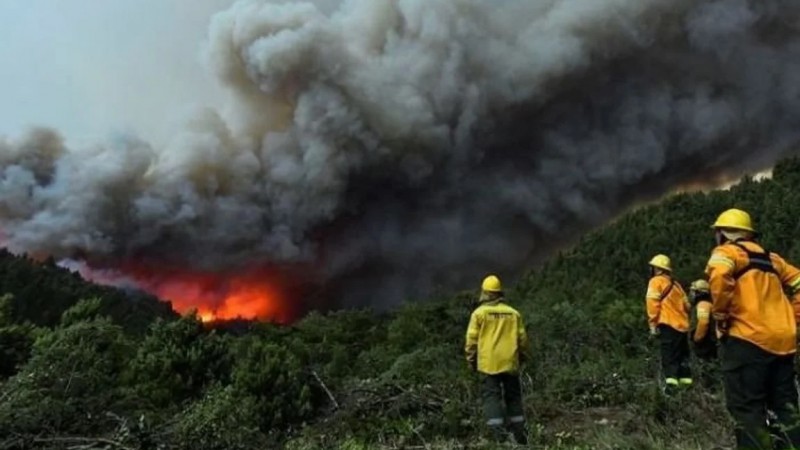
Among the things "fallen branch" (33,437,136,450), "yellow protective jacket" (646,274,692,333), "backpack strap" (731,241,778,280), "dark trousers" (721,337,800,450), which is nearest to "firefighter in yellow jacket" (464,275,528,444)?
"yellow protective jacket" (646,274,692,333)

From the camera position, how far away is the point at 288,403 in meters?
10.4

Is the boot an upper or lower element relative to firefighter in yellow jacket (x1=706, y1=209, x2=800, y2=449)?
lower

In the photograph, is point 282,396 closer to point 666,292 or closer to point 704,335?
point 666,292

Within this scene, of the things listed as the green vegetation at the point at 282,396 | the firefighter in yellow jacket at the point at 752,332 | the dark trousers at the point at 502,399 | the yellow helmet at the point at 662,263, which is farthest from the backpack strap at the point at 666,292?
the firefighter in yellow jacket at the point at 752,332

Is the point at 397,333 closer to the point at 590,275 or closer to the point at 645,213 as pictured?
the point at 590,275

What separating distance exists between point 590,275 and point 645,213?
27.5m

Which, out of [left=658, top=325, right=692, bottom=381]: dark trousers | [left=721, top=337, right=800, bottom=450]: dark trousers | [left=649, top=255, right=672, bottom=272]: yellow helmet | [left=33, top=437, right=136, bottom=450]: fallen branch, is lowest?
[left=33, top=437, right=136, bottom=450]: fallen branch

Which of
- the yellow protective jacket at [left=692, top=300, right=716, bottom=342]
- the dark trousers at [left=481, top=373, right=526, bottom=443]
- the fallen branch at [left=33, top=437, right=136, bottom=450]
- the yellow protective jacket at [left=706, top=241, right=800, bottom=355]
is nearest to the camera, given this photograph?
the yellow protective jacket at [left=706, top=241, right=800, bottom=355]

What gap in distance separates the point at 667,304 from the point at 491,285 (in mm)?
3168

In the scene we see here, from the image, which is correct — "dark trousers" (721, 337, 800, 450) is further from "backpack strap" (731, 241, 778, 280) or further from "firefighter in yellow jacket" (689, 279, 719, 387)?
"firefighter in yellow jacket" (689, 279, 719, 387)

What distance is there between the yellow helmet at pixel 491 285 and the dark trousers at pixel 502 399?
0.95 meters

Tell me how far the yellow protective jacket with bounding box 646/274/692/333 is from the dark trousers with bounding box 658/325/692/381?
9 centimetres

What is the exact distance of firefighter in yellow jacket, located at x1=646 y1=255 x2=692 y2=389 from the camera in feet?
31.2

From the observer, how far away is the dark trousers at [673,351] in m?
9.49
